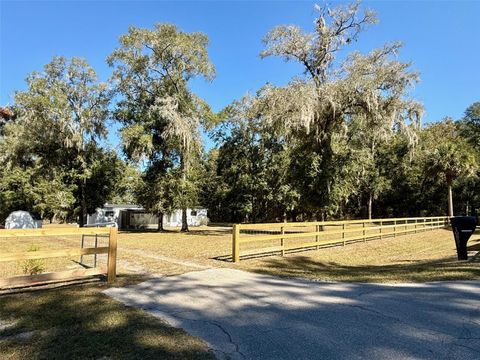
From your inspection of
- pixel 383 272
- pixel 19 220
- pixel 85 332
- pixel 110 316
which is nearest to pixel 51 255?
pixel 110 316

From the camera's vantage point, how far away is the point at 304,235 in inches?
490

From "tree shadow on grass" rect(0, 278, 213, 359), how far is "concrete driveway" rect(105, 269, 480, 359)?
0.96 feet

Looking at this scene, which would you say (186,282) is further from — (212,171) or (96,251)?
(212,171)

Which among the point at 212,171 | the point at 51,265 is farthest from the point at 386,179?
the point at 51,265

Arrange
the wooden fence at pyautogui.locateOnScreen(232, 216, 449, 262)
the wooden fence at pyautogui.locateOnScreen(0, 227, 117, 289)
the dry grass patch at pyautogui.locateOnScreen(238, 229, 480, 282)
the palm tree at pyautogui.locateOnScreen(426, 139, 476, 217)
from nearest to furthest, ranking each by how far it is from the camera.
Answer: the wooden fence at pyautogui.locateOnScreen(0, 227, 117, 289) < the dry grass patch at pyautogui.locateOnScreen(238, 229, 480, 282) < the wooden fence at pyautogui.locateOnScreen(232, 216, 449, 262) < the palm tree at pyautogui.locateOnScreen(426, 139, 476, 217)

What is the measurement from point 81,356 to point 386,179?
43.6 m

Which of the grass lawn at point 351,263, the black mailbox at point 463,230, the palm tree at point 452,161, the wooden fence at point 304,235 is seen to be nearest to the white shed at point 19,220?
the wooden fence at point 304,235

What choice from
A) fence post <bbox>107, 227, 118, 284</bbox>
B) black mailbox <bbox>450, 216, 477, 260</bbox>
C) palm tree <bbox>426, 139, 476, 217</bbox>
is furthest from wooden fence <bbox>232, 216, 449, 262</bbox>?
palm tree <bbox>426, 139, 476, 217</bbox>

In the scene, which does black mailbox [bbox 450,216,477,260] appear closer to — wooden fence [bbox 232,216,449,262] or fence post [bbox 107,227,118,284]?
wooden fence [bbox 232,216,449,262]

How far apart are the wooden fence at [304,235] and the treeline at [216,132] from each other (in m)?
3.70

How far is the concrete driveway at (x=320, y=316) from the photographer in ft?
12.4

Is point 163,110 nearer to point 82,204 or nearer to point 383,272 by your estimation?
point 82,204

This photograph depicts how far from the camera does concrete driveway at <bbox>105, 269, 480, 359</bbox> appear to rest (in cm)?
379

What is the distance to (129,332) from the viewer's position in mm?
4324
